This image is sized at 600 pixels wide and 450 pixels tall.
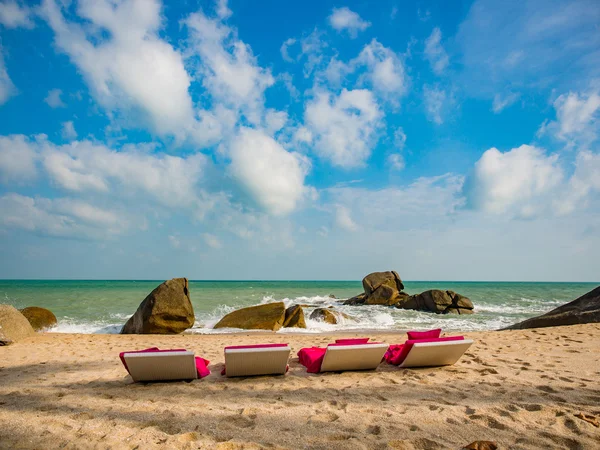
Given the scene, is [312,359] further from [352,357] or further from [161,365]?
[161,365]

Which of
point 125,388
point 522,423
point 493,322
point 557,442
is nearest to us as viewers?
point 557,442

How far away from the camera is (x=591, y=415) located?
3.85 metres

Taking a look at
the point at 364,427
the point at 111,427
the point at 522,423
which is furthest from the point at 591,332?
the point at 111,427

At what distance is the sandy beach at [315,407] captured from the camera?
138 inches

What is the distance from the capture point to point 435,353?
6.07 m

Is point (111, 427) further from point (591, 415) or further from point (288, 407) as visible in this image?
point (591, 415)

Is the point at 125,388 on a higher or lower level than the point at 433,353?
lower

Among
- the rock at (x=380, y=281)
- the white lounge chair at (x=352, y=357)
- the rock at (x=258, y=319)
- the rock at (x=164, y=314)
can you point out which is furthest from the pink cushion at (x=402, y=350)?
the rock at (x=380, y=281)

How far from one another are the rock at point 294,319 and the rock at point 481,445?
1209 cm

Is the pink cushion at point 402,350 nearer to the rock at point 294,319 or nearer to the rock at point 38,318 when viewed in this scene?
the rock at point 294,319

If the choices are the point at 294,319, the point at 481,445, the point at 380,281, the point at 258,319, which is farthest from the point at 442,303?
the point at 481,445

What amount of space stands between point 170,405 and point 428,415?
3.15 m

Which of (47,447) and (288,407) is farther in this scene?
(288,407)

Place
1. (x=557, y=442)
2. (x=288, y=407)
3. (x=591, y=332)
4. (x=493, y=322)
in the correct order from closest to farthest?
1. (x=557, y=442)
2. (x=288, y=407)
3. (x=591, y=332)
4. (x=493, y=322)
